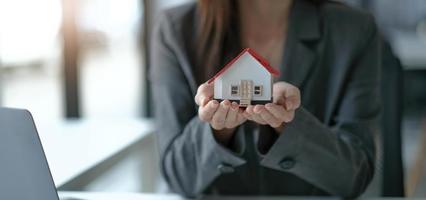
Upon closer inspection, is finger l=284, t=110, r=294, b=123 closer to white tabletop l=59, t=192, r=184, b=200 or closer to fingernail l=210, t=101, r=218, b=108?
fingernail l=210, t=101, r=218, b=108

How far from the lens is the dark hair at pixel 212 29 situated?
0.81 m

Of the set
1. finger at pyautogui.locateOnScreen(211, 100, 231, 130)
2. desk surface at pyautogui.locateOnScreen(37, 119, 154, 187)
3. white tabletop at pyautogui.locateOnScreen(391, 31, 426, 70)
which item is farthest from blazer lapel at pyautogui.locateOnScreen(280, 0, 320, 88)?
white tabletop at pyautogui.locateOnScreen(391, 31, 426, 70)

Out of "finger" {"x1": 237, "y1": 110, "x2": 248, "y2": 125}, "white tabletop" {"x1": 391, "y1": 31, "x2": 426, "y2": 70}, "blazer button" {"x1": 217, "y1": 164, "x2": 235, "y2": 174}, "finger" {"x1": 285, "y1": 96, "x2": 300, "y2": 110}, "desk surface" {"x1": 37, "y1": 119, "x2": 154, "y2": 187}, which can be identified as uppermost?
"finger" {"x1": 285, "y1": 96, "x2": 300, "y2": 110}

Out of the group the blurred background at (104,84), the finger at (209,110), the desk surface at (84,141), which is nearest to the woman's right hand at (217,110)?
the finger at (209,110)

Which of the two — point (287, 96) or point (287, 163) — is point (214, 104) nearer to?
point (287, 96)

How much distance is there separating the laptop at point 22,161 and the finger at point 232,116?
18cm

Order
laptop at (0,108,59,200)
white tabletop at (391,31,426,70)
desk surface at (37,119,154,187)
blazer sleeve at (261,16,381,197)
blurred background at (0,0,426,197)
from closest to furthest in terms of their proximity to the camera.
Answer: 1. laptop at (0,108,59,200)
2. blazer sleeve at (261,16,381,197)
3. desk surface at (37,119,154,187)
4. blurred background at (0,0,426,197)
5. white tabletop at (391,31,426,70)

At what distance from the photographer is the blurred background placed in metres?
1.05

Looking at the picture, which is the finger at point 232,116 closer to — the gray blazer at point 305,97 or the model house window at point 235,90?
the model house window at point 235,90

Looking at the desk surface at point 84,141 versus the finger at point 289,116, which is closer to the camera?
the finger at point 289,116

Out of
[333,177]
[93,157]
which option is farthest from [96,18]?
[333,177]

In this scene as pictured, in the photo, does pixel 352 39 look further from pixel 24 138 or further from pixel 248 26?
pixel 24 138

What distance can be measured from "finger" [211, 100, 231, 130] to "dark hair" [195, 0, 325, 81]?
252 millimetres

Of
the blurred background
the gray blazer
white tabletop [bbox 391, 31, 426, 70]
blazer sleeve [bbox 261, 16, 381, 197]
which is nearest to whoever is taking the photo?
blazer sleeve [bbox 261, 16, 381, 197]
